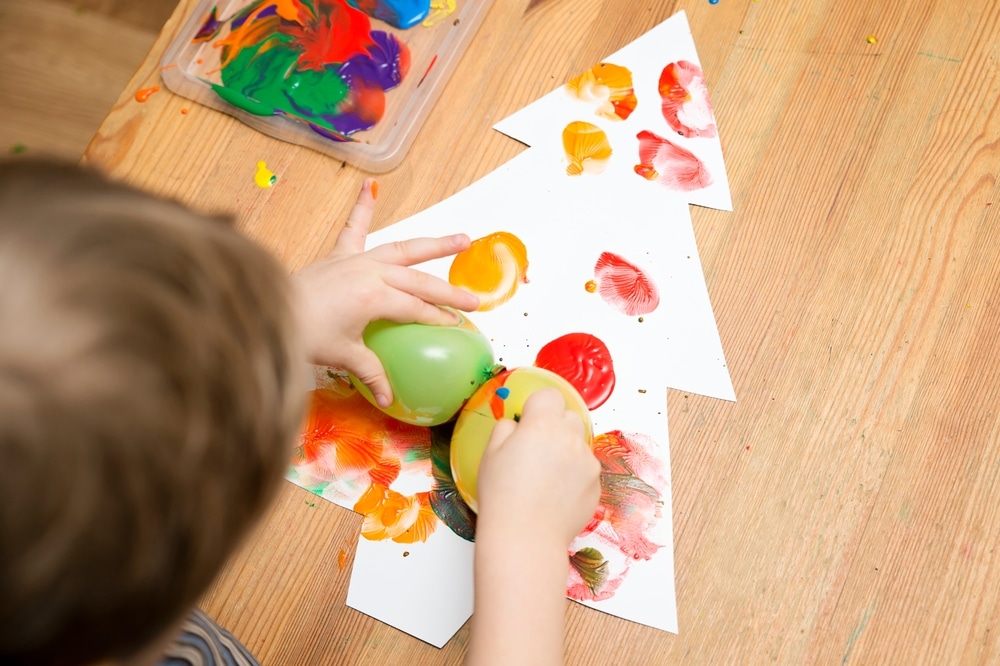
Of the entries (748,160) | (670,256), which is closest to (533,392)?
(670,256)

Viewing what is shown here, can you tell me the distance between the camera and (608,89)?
0.71m

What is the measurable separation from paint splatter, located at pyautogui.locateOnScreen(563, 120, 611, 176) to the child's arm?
0.25 m

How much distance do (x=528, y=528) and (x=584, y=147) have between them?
0.36 meters

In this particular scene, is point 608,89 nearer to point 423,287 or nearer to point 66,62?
point 423,287

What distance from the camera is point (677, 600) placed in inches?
22.8

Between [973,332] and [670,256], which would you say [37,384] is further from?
[973,332]

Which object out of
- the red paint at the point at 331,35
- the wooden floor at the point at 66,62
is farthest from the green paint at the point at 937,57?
the wooden floor at the point at 66,62

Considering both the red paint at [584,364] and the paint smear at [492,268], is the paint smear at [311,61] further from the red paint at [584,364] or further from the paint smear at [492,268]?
the red paint at [584,364]

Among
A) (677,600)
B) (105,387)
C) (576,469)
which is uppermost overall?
(105,387)

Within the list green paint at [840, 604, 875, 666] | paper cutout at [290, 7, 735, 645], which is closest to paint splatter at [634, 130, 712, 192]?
paper cutout at [290, 7, 735, 645]

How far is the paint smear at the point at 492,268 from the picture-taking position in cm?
66

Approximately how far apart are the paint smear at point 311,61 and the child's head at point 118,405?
1.44 ft

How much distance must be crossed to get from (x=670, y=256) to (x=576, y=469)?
23 cm

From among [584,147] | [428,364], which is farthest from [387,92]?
[428,364]
